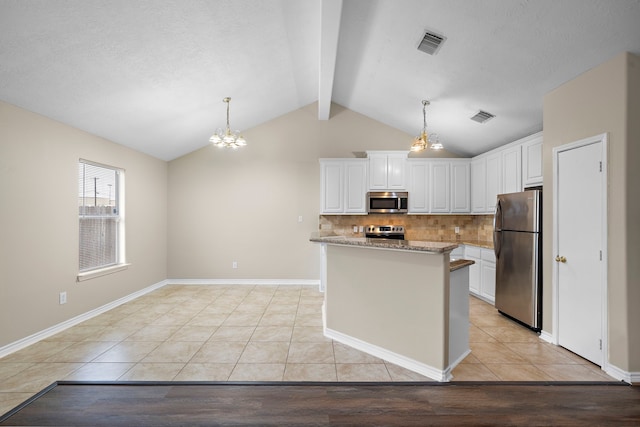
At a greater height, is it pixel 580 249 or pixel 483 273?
pixel 580 249

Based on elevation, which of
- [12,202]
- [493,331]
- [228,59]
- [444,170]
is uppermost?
[228,59]

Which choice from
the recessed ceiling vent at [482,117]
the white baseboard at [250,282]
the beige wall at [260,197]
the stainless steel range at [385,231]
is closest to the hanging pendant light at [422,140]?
the recessed ceiling vent at [482,117]

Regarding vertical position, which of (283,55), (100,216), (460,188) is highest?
(283,55)

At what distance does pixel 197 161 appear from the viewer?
5387 millimetres

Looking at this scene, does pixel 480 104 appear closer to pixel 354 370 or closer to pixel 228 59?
pixel 228 59

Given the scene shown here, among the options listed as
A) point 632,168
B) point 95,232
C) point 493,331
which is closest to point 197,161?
point 95,232

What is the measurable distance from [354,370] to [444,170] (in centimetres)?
394

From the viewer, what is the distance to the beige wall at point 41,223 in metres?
2.70

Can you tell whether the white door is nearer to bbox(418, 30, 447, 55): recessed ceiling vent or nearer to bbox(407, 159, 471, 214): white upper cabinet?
bbox(418, 30, 447, 55): recessed ceiling vent

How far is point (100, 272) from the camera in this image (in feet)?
12.6

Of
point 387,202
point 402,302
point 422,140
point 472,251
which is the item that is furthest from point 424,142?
point 472,251

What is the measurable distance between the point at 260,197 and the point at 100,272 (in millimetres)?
2711

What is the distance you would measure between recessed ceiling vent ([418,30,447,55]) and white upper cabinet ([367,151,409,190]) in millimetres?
2150

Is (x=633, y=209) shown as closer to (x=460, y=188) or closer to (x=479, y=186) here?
(x=479, y=186)
